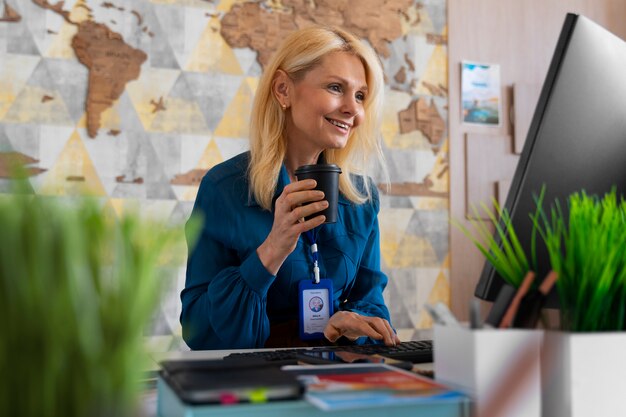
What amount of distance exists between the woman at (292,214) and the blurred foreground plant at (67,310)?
0.88m

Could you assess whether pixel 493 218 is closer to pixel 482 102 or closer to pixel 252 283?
pixel 252 283

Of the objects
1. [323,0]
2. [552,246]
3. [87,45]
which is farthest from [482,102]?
[552,246]

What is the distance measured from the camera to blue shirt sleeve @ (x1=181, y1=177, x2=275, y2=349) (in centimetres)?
142

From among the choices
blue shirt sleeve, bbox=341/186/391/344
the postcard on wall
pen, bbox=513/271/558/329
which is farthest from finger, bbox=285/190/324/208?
the postcard on wall

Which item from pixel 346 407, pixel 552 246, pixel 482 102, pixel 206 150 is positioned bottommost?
pixel 346 407

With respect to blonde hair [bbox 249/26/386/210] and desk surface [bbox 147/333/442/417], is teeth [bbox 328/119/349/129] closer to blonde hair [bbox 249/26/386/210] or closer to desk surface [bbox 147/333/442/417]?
blonde hair [bbox 249/26/386/210]

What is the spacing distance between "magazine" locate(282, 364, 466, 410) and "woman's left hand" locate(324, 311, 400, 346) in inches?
21.8

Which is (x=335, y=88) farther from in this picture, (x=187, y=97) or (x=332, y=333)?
(x=187, y=97)

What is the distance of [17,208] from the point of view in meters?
0.36

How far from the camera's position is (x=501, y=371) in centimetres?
56

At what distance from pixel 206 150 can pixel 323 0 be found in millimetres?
940

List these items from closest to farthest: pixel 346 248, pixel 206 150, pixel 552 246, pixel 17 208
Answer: pixel 17 208 < pixel 552 246 < pixel 346 248 < pixel 206 150

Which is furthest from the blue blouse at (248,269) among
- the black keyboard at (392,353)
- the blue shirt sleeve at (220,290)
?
the black keyboard at (392,353)

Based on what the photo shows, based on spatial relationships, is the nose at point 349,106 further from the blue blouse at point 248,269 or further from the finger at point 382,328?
the finger at point 382,328
